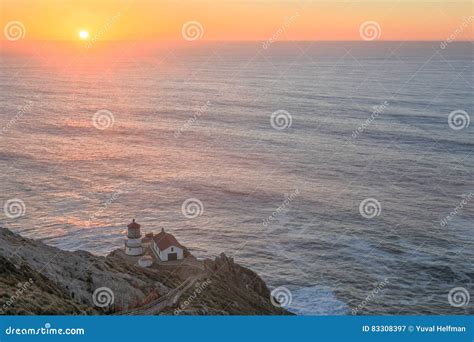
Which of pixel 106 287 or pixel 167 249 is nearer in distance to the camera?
pixel 106 287

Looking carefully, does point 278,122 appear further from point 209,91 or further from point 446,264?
point 446,264

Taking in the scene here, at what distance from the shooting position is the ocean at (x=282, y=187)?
48.8 m

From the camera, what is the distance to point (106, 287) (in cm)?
3000

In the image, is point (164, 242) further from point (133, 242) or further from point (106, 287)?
point (106, 287)

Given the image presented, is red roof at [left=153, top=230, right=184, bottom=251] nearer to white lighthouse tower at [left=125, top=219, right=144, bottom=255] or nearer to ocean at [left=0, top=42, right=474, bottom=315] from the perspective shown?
white lighthouse tower at [left=125, top=219, right=144, bottom=255]

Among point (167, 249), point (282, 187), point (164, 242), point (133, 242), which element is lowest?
point (167, 249)

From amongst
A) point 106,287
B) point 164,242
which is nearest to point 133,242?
point 164,242

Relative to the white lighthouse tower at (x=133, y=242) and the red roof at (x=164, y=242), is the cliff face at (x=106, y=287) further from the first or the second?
the white lighthouse tower at (x=133, y=242)

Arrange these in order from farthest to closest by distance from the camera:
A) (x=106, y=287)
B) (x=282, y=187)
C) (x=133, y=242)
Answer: (x=282, y=187) → (x=133, y=242) → (x=106, y=287)

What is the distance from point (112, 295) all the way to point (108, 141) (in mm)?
73489

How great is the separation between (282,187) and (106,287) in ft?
143

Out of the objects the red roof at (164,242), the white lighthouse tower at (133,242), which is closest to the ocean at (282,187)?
the red roof at (164,242)

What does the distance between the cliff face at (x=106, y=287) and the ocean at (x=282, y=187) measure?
9.13m

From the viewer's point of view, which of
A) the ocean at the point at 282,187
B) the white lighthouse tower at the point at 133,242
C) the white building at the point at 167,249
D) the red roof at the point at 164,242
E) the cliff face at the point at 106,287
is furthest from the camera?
the ocean at the point at 282,187
